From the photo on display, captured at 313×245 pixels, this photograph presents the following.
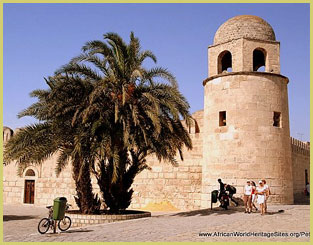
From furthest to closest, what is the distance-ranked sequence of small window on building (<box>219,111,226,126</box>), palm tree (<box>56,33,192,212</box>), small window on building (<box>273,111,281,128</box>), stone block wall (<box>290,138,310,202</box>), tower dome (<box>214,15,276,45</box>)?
stone block wall (<box>290,138,310,202</box>) < tower dome (<box>214,15,276,45</box>) < small window on building (<box>219,111,226,126</box>) < small window on building (<box>273,111,281,128</box>) < palm tree (<box>56,33,192,212</box>)

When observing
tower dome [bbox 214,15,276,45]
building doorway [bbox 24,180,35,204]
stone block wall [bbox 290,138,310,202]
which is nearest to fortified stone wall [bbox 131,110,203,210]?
tower dome [bbox 214,15,276,45]

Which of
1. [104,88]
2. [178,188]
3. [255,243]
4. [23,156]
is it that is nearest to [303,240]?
[255,243]

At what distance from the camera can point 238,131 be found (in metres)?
15.1

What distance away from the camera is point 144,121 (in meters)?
11.8

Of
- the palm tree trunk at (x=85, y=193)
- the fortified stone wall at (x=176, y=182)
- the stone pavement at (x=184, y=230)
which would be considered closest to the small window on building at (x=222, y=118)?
the fortified stone wall at (x=176, y=182)

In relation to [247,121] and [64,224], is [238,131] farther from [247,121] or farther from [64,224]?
[64,224]

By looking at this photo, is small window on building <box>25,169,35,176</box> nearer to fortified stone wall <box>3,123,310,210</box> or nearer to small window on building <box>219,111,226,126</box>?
fortified stone wall <box>3,123,310,210</box>

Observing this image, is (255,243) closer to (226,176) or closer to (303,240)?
(303,240)

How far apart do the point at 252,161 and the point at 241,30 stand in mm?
5413

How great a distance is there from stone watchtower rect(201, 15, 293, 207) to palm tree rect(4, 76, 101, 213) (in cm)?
546

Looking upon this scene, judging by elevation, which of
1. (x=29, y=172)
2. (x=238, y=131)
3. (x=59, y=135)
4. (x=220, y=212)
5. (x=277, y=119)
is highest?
(x=277, y=119)

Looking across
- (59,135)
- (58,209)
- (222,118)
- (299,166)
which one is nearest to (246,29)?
(222,118)

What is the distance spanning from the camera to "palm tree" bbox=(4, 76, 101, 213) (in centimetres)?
1152

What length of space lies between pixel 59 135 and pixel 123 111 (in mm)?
2012
